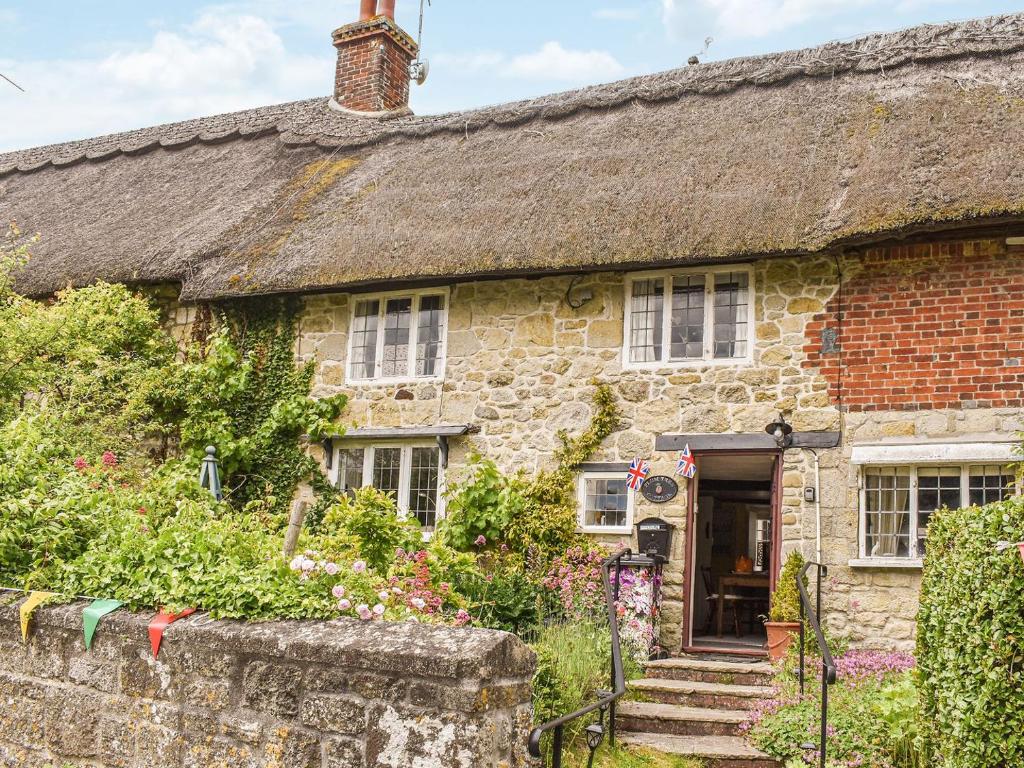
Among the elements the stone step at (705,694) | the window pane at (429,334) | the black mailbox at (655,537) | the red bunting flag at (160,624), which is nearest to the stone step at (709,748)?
the stone step at (705,694)

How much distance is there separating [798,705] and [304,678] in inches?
191

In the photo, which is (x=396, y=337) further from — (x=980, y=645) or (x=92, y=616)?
(x=980, y=645)

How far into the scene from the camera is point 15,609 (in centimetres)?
506

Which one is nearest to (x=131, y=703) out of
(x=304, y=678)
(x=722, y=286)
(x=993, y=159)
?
(x=304, y=678)

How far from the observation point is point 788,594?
30.5ft

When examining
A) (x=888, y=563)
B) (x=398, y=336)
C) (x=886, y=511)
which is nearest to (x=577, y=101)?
(x=398, y=336)

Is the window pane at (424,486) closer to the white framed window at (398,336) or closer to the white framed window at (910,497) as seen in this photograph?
the white framed window at (398,336)

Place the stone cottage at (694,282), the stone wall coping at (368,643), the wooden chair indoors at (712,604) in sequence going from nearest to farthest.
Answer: the stone wall coping at (368,643) → the stone cottage at (694,282) → the wooden chair indoors at (712,604)

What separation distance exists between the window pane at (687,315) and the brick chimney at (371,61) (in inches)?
276

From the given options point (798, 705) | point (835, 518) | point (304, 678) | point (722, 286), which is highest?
point (722, 286)

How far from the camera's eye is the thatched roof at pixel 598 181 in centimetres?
989

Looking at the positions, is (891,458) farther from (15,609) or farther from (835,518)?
(15,609)

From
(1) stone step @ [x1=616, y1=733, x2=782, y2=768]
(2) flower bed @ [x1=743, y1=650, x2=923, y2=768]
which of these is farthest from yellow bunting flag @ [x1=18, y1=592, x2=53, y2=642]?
(2) flower bed @ [x1=743, y1=650, x2=923, y2=768]

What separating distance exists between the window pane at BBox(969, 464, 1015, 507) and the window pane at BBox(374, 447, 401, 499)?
5932 mm
